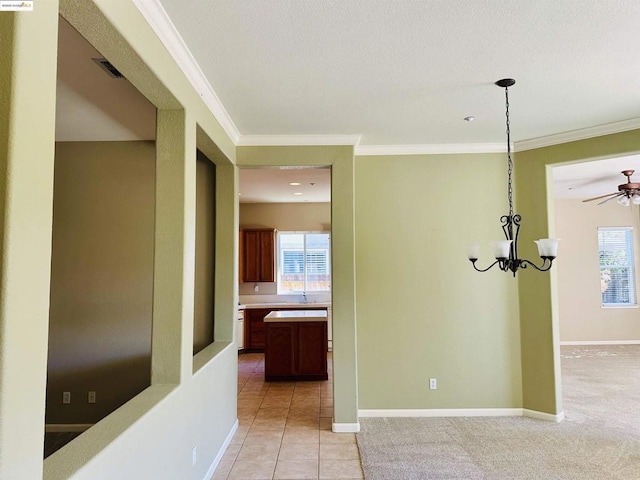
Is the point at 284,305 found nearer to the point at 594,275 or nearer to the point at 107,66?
the point at 107,66

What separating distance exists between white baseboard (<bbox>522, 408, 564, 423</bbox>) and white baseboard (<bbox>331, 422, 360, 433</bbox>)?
175 centimetres

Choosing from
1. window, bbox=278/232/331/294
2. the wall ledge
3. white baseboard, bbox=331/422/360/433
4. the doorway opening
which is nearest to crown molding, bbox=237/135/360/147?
white baseboard, bbox=331/422/360/433

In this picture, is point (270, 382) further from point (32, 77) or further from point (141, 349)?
point (32, 77)

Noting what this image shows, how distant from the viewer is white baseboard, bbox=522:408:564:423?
385 cm

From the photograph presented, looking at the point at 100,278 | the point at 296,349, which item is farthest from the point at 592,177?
the point at 100,278

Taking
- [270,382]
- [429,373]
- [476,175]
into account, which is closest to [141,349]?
[270,382]

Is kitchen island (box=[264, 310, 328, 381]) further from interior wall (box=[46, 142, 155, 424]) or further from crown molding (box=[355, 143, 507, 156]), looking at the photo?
crown molding (box=[355, 143, 507, 156])

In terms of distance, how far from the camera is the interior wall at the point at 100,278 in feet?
12.3

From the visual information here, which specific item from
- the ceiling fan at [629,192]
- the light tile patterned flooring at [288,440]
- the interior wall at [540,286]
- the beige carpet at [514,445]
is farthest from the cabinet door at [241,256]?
→ the ceiling fan at [629,192]

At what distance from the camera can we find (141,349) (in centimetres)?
373

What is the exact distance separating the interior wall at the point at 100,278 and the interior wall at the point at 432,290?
2160 millimetres

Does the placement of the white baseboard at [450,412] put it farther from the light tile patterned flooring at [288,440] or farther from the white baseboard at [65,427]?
the white baseboard at [65,427]

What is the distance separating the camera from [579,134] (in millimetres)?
3771

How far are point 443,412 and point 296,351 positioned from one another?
7.00 feet
